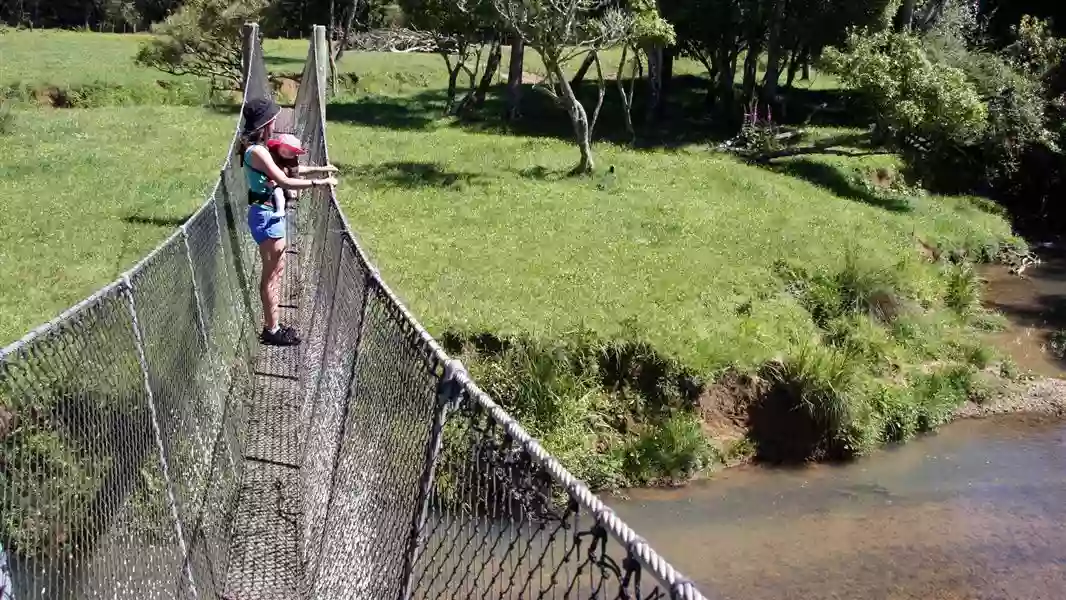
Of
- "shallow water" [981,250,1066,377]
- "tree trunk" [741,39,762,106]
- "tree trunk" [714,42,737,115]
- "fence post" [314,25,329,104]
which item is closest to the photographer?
"fence post" [314,25,329,104]

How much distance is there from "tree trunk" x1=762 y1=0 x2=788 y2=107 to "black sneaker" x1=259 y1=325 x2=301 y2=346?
17.7 m

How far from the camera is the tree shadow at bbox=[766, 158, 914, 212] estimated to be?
717 inches

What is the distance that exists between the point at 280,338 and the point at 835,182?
14815mm

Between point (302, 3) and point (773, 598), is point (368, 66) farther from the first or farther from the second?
point (773, 598)

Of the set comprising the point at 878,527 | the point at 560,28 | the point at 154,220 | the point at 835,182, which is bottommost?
the point at 878,527

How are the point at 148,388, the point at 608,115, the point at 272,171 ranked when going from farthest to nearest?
the point at 608,115 → the point at 272,171 → the point at 148,388

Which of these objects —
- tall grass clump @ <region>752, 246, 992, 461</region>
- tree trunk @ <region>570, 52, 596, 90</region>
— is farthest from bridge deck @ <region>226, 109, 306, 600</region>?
tree trunk @ <region>570, 52, 596, 90</region>

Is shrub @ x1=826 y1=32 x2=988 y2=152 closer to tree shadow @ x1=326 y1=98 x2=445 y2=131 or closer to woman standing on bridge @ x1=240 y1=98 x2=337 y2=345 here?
tree shadow @ x1=326 y1=98 x2=445 y2=131

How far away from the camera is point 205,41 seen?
943 inches

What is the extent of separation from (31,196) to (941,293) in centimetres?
1218

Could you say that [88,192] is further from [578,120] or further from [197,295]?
[197,295]

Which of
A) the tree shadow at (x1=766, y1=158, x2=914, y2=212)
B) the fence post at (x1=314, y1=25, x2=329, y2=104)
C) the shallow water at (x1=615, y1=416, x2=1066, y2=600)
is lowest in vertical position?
the shallow water at (x1=615, y1=416, x2=1066, y2=600)

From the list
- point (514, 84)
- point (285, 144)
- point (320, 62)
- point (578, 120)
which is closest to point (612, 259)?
point (320, 62)

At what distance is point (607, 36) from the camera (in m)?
16.9
